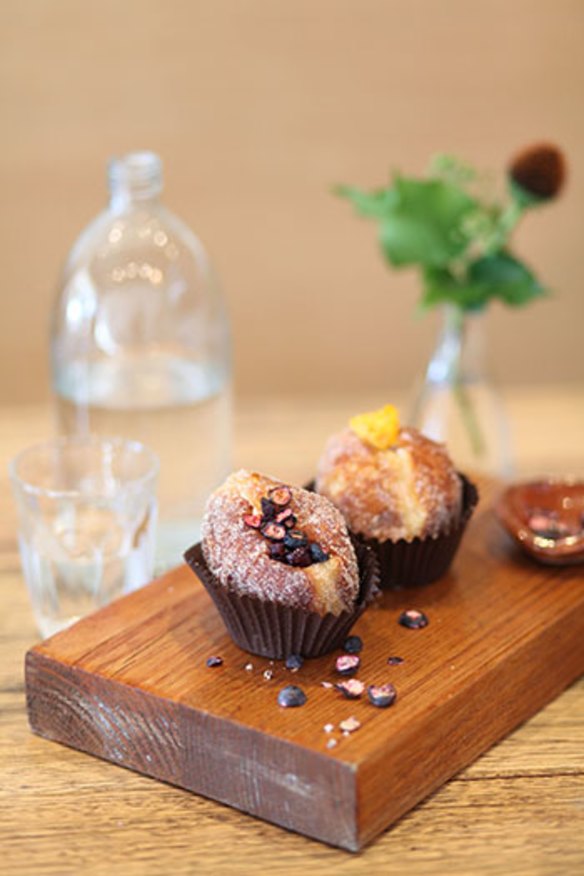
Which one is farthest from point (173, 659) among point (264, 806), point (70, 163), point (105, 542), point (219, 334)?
point (70, 163)

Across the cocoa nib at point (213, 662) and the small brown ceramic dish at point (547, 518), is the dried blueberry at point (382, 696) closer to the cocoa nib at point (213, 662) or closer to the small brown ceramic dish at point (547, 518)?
the cocoa nib at point (213, 662)

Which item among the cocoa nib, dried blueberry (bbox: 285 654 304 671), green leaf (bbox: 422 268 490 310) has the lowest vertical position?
the cocoa nib

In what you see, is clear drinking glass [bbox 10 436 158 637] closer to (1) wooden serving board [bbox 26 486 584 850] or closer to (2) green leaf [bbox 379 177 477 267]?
(1) wooden serving board [bbox 26 486 584 850]

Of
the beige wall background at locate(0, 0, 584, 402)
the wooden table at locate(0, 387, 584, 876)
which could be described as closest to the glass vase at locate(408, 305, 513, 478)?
the wooden table at locate(0, 387, 584, 876)

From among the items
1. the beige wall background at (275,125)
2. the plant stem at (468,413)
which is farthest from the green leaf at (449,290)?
the beige wall background at (275,125)

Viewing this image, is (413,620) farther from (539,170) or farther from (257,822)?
(539,170)

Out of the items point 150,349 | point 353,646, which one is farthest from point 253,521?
point 150,349
